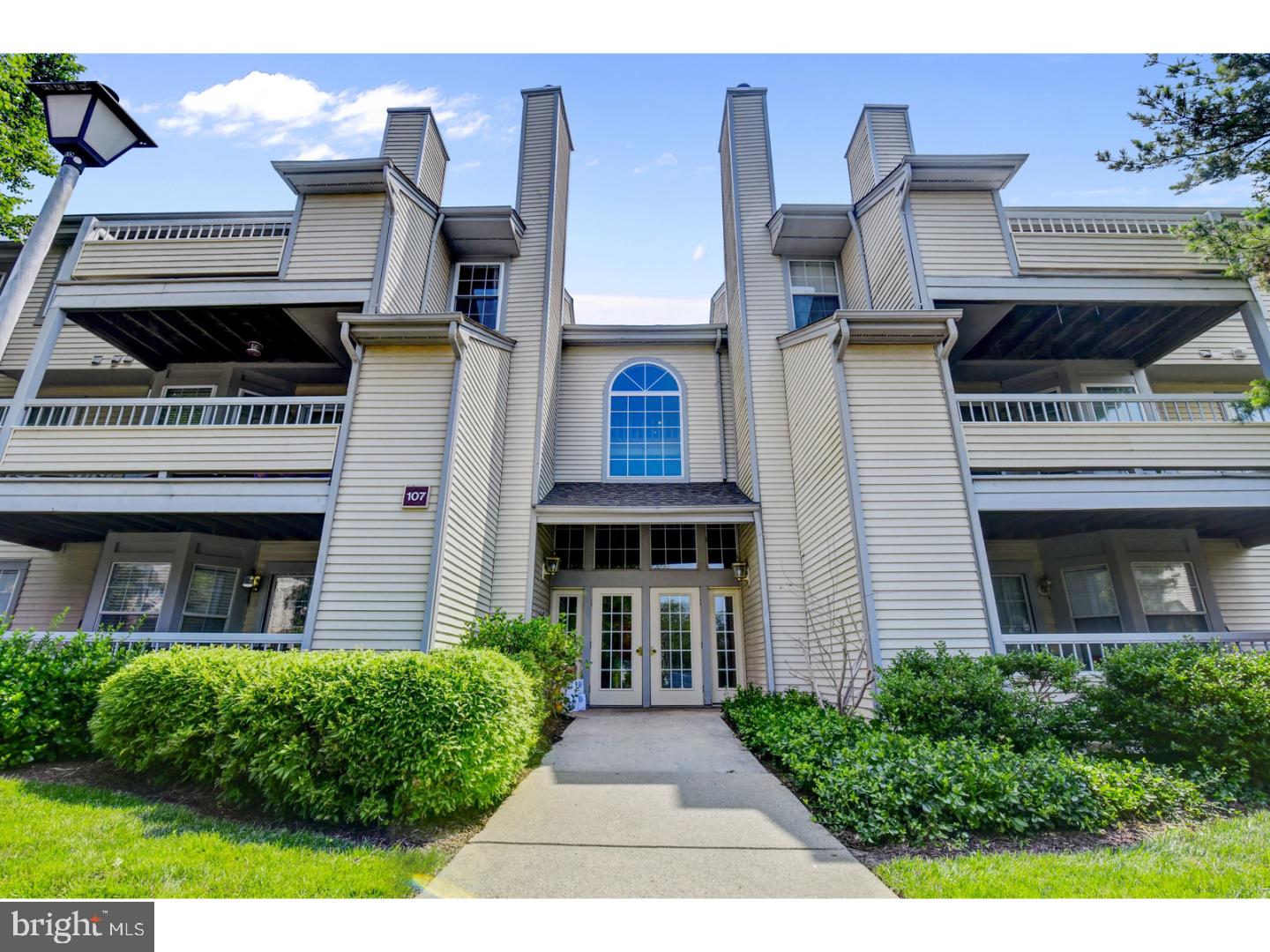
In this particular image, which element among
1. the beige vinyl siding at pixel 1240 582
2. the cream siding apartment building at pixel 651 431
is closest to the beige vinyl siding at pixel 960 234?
the cream siding apartment building at pixel 651 431

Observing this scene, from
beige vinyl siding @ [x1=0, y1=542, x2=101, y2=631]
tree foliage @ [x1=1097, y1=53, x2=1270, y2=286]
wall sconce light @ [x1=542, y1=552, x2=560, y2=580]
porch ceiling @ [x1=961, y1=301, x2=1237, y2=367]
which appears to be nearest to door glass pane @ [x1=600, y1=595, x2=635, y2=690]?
wall sconce light @ [x1=542, y1=552, x2=560, y2=580]

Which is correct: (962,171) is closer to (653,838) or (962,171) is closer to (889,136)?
(889,136)

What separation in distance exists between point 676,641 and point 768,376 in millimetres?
5368

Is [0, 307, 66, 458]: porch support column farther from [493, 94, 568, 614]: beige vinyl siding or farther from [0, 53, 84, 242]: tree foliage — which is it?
[493, 94, 568, 614]: beige vinyl siding

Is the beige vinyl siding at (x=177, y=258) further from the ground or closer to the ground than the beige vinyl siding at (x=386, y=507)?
further from the ground

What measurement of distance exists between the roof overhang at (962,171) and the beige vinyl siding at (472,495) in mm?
7583

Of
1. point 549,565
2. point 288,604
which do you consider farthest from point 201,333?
point 549,565

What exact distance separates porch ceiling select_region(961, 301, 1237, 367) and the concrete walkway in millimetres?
8340

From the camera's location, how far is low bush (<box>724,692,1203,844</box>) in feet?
12.8

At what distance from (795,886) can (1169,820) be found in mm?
3288

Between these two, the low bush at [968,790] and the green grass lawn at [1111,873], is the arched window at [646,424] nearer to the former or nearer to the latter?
the low bush at [968,790]

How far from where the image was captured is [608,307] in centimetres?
1527

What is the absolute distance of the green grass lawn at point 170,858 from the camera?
9.50ft
